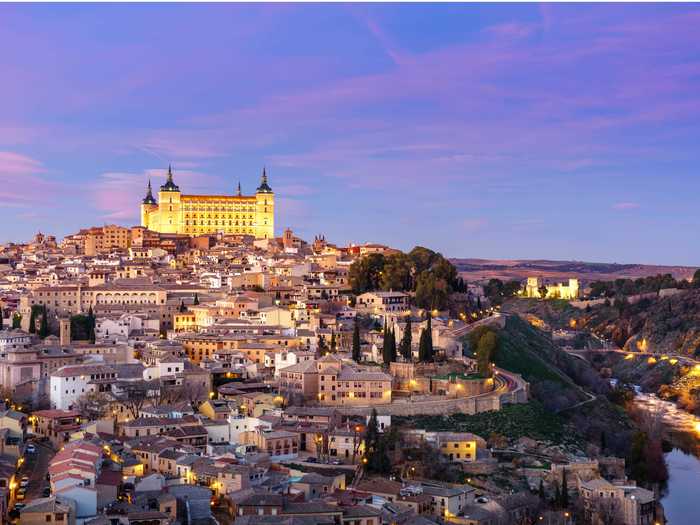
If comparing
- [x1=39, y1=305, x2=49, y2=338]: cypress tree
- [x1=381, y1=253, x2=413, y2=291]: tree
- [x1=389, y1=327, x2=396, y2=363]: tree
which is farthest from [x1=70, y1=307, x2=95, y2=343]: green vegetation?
[x1=381, y1=253, x2=413, y2=291]: tree

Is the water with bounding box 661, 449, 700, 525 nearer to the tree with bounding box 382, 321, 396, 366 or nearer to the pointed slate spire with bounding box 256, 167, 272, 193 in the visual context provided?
the tree with bounding box 382, 321, 396, 366

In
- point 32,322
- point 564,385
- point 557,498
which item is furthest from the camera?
point 564,385

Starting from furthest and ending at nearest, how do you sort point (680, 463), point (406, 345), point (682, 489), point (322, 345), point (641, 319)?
point (641, 319), point (322, 345), point (680, 463), point (406, 345), point (682, 489)

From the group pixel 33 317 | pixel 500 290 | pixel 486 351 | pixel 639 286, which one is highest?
pixel 639 286

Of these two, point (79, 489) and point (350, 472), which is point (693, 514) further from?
point (79, 489)

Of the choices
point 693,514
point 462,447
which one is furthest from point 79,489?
point 693,514

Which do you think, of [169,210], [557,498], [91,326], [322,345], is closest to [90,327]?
[91,326]

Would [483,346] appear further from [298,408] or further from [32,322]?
[32,322]

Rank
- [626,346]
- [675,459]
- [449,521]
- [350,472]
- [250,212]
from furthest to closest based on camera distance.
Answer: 1. [250,212]
2. [626,346]
3. [675,459]
4. [350,472]
5. [449,521]

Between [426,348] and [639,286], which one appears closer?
[426,348]
